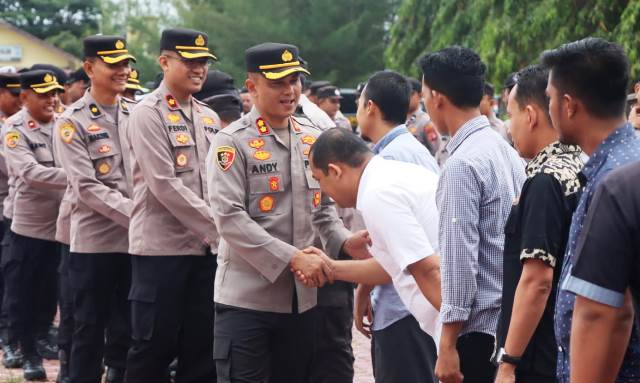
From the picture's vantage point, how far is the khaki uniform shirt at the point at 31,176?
8953mm

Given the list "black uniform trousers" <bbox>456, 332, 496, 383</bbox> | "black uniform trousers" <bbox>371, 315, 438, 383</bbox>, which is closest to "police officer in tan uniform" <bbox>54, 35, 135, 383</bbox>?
"black uniform trousers" <bbox>371, 315, 438, 383</bbox>

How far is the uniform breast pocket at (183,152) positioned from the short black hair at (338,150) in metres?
1.83

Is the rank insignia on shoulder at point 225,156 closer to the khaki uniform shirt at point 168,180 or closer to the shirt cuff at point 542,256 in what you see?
the khaki uniform shirt at point 168,180

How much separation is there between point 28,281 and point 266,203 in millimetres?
4214

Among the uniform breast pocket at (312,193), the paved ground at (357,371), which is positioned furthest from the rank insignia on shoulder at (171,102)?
the paved ground at (357,371)

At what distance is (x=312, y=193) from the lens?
19.7 ft

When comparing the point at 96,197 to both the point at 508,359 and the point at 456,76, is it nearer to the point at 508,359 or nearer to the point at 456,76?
the point at 456,76

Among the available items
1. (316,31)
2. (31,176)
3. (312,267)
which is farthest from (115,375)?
(316,31)

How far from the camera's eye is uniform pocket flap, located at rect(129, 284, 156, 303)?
22.1 feet

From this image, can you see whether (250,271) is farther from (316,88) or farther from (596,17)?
(596,17)

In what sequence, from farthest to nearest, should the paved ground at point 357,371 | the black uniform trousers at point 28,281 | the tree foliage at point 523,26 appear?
the tree foliage at point 523,26, the black uniform trousers at point 28,281, the paved ground at point 357,371

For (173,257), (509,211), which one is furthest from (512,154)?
(173,257)

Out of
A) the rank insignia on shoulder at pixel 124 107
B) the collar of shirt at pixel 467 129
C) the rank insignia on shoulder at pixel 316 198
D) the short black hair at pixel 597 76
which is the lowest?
the rank insignia on shoulder at pixel 316 198

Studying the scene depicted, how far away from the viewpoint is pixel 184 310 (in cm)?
699
